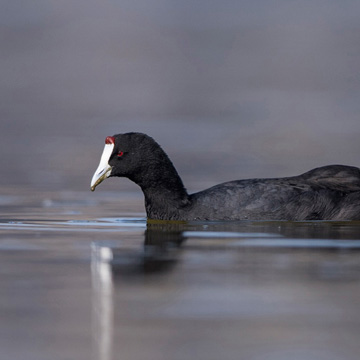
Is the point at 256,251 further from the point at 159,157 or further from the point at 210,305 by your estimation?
the point at 159,157

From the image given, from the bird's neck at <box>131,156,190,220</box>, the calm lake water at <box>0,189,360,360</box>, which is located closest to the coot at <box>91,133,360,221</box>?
the bird's neck at <box>131,156,190,220</box>

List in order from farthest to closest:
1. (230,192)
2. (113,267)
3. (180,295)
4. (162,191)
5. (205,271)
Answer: (162,191), (230,192), (113,267), (205,271), (180,295)

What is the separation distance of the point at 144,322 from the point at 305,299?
2.92ft

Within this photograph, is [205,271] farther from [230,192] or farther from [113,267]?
[230,192]

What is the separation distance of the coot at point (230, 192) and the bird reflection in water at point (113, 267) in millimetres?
1499

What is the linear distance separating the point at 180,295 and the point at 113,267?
42.1 inches

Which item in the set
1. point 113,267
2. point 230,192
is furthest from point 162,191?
point 113,267

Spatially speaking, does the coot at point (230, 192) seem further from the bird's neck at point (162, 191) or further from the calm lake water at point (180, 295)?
the calm lake water at point (180, 295)

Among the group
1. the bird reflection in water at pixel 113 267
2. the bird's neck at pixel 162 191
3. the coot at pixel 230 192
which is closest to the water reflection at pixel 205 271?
the bird reflection in water at pixel 113 267

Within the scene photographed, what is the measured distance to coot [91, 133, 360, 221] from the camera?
9.71 m

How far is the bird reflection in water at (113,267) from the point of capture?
12.3ft

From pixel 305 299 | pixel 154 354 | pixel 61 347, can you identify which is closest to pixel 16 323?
pixel 61 347

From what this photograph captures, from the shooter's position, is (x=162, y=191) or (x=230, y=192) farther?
(x=162, y=191)

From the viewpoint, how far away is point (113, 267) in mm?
5594
